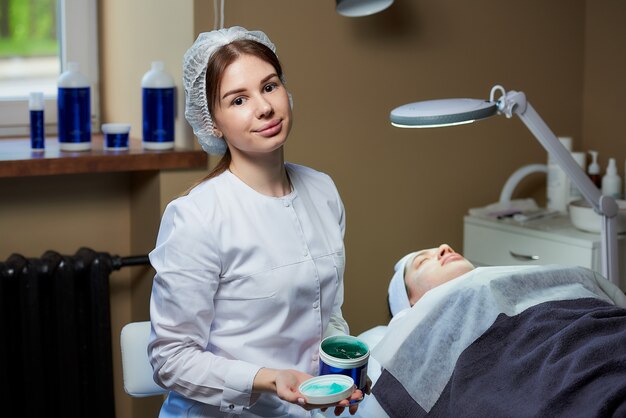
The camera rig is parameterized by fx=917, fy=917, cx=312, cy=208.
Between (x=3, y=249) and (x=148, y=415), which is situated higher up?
(x=3, y=249)

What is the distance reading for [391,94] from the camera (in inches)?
94.7

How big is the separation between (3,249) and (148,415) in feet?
1.85

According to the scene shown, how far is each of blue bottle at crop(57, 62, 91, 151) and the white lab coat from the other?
0.78m

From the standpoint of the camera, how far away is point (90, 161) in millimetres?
2098

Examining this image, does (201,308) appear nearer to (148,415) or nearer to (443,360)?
(443,360)

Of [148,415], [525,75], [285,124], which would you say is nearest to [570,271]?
[285,124]

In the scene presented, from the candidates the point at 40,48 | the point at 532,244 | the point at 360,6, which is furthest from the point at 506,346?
→ the point at 40,48

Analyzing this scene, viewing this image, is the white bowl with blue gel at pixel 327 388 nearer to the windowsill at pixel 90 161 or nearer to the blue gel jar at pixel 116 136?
the windowsill at pixel 90 161

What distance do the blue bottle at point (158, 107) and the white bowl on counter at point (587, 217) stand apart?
1.02 meters

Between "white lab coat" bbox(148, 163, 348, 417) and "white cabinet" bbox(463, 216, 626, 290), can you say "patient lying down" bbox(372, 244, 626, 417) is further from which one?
"white cabinet" bbox(463, 216, 626, 290)

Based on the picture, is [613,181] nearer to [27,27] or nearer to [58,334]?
[58,334]

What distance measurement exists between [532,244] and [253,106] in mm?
1149

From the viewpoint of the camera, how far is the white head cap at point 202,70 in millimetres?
1467

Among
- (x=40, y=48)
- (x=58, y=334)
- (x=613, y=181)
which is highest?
(x=40, y=48)
